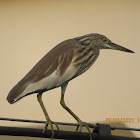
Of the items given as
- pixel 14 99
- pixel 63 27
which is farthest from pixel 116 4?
pixel 14 99

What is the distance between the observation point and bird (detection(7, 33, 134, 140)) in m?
0.68

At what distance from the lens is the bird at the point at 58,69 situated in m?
0.68

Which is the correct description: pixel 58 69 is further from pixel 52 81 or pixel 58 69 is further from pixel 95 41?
pixel 95 41

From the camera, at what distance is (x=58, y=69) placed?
71 cm

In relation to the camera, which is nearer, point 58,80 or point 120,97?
point 58,80

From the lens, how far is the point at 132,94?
4.95ft

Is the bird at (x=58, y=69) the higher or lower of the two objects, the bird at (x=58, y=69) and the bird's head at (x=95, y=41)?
the lower

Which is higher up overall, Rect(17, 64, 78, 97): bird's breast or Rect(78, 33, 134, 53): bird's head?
Rect(78, 33, 134, 53): bird's head

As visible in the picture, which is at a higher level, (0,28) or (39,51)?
(0,28)

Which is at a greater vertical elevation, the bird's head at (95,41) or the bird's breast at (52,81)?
the bird's head at (95,41)

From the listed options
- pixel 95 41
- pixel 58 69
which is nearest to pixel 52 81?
pixel 58 69

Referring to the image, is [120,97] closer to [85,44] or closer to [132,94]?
[132,94]

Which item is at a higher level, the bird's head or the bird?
the bird's head

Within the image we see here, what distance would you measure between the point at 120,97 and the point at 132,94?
7 centimetres
